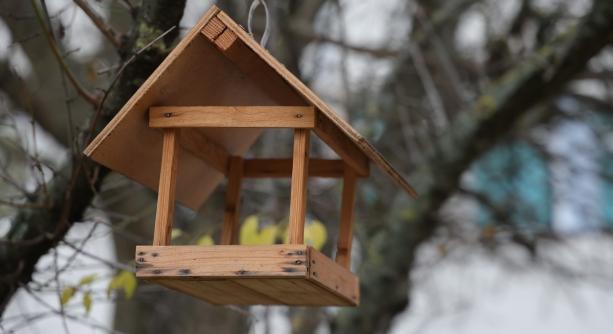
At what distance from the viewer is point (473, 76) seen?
18.6 ft

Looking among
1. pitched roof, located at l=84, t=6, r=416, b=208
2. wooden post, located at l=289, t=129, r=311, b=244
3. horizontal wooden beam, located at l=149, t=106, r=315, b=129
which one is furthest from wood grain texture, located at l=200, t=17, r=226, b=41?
wooden post, located at l=289, t=129, r=311, b=244

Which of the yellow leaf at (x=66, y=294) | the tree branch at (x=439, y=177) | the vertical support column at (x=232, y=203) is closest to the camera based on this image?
the yellow leaf at (x=66, y=294)

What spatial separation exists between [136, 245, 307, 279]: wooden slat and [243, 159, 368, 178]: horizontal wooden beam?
0.66 metres

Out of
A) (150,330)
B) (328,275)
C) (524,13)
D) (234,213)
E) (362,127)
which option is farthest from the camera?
(150,330)

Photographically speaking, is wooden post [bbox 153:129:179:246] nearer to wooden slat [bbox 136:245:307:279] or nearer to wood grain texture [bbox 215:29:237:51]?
wooden slat [bbox 136:245:307:279]

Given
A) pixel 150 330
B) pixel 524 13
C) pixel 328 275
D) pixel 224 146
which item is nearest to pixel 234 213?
pixel 224 146

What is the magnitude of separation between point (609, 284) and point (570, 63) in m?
2.87

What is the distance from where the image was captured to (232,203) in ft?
8.38

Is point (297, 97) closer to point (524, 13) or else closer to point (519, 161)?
point (524, 13)

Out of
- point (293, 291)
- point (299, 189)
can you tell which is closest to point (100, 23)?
point (299, 189)

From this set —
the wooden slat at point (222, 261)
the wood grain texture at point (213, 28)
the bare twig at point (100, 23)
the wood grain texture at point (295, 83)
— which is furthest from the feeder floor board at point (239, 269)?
the bare twig at point (100, 23)

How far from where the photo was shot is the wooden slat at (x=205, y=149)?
7.54 feet

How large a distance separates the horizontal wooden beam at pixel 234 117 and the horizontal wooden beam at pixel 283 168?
1.69ft

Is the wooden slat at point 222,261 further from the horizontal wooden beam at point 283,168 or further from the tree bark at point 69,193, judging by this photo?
the horizontal wooden beam at point 283,168
